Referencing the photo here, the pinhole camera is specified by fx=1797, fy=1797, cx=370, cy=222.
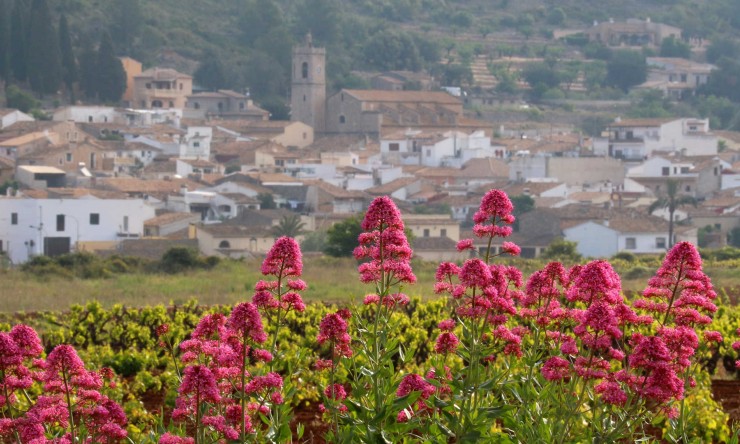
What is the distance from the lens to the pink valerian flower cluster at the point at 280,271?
6.11m

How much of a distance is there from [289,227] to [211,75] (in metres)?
41.8

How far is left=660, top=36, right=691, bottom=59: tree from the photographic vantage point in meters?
94.8

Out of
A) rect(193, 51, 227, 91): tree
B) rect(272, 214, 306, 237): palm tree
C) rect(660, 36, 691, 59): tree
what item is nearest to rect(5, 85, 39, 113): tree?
rect(193, 51, 227, 91): tree

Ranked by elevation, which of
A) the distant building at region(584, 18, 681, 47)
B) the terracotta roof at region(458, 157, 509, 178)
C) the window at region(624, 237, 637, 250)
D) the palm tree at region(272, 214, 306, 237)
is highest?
the distant building at region(584, 18, 681, 47)

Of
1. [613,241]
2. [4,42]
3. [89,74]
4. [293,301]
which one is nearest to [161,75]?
[89,74]

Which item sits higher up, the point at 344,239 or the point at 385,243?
the point at 385,243

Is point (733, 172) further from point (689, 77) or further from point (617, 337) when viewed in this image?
point (617, 337)

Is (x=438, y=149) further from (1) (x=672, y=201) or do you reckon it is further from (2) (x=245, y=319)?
(2) (x=245, y=319)

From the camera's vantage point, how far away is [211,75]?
8100cm

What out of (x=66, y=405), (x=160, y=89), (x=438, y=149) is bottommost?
(x=66, y=405)

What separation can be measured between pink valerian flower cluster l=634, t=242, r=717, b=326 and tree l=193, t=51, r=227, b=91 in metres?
74.8

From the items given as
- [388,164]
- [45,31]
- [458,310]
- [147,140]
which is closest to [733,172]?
[388,164]

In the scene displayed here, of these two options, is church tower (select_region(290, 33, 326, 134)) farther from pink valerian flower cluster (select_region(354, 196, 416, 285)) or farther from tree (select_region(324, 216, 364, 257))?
pink valerian flower cluster (select_region(354, 196, 416, 285))

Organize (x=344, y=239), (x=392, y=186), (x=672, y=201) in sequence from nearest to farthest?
1. (x=344, y=239)
2. (x=672, y=201)
3. (x=392, y=186)
